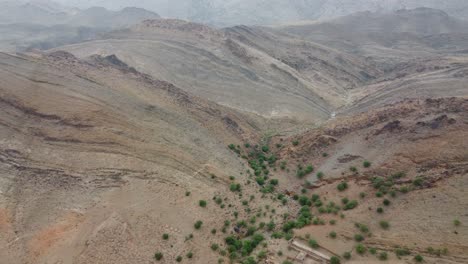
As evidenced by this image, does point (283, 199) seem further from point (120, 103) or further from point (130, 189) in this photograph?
point (120, 103)

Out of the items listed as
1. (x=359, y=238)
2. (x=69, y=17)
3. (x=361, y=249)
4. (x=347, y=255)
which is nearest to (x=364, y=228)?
(x=359, y=238)

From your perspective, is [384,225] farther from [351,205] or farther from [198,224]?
[198,224]

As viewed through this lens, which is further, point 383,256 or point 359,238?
point 359,238

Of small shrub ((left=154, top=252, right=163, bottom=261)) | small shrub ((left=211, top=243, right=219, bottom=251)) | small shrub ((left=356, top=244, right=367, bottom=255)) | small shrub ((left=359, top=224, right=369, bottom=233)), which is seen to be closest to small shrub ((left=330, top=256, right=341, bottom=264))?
small shrub ((left=356, top=244, right=367, bottom=255))

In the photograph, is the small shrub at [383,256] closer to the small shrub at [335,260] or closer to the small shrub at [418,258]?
the small shrub at [418,258]

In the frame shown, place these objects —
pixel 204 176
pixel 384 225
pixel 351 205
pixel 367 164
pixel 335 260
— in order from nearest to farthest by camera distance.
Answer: pixel 335 260 < pixel 384 225 < pixel 351 205 < pixel 204 176 < pixel 367 164

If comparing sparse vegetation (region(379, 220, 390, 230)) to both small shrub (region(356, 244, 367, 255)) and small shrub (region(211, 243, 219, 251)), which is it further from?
small shrub (region(211, 243, 219, 251))

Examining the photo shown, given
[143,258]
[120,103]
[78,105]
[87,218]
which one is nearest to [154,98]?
[120,103]

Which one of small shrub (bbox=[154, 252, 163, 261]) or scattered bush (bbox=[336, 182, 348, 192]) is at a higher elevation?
scattered bush (bbox=[336, 182, 348, 192])
